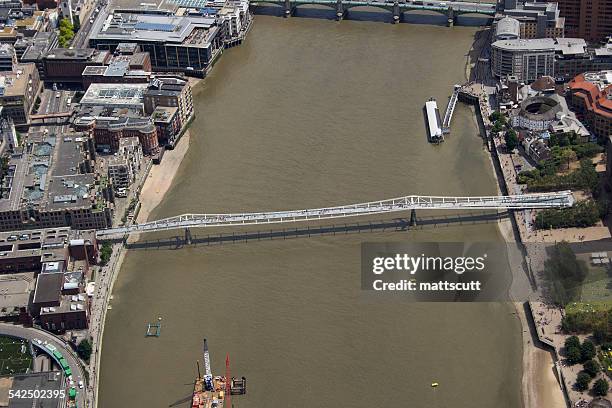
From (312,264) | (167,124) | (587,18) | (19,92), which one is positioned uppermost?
(587,18)

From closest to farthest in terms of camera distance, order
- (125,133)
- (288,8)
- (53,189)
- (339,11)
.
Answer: (53,189) < (125,133) < (339,11) < (288,8)

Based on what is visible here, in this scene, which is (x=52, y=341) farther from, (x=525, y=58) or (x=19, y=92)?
(x=525, y=58)

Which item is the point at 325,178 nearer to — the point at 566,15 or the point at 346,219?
the point at 346,219

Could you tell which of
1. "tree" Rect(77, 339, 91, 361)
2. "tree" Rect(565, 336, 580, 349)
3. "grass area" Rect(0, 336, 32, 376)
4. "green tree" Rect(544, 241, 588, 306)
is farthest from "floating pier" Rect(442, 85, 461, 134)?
"grass area" Rect(0, 336, 32, 376)

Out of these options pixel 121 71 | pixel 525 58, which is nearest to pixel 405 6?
pixel 525 58

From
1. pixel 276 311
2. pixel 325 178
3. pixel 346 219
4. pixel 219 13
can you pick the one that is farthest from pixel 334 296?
pixel 219 13

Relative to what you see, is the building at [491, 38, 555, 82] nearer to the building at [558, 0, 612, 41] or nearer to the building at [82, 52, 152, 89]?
the building at [558, 0, 612, 41]
